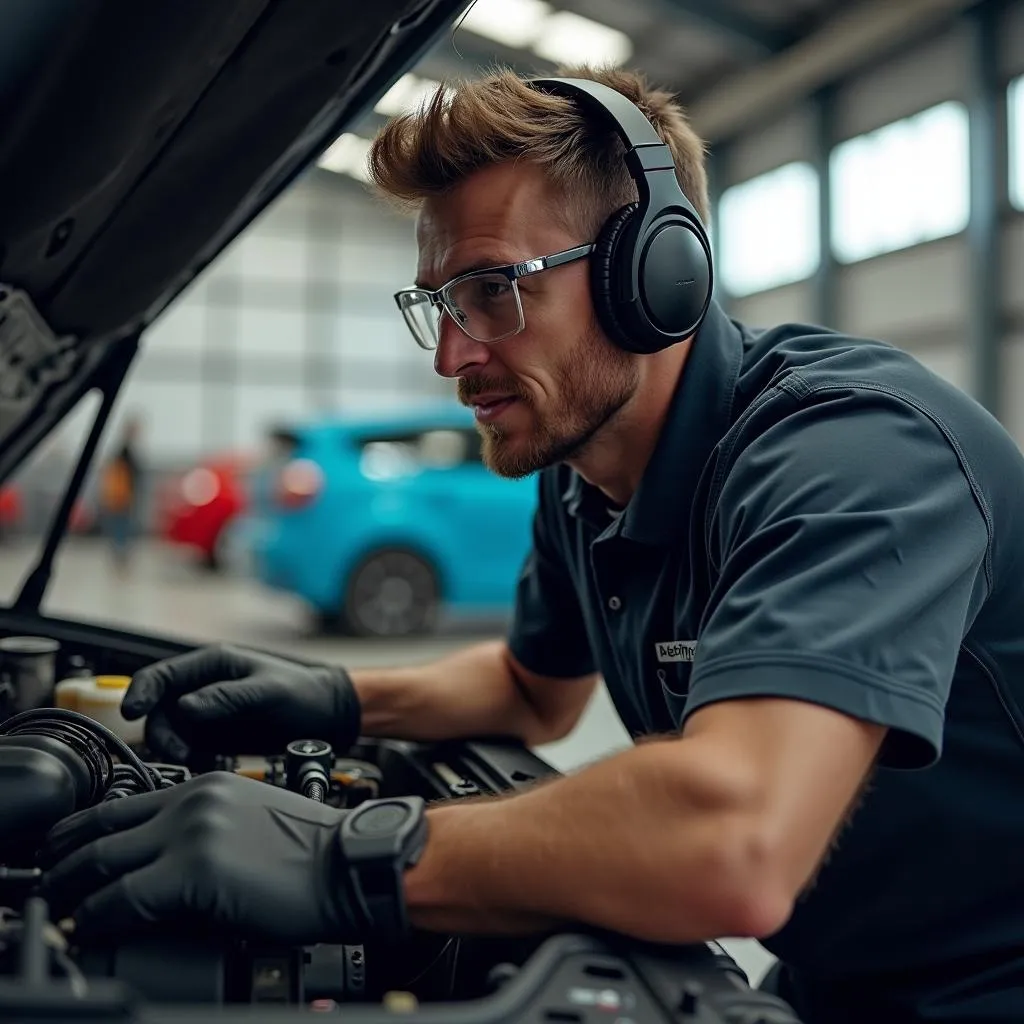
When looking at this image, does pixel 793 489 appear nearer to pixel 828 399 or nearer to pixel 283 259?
pixel 828 399

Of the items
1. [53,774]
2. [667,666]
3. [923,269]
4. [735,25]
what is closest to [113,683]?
[53,774]

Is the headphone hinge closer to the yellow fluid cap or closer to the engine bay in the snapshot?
the engine bay

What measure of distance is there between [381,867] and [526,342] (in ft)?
1.89

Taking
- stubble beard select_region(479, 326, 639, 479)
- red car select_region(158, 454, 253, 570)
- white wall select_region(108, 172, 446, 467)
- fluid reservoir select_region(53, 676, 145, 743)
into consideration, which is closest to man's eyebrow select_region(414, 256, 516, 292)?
stubble beard select_region(479, 326, 639, 479)

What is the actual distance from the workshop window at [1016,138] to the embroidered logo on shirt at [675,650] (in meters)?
7.28

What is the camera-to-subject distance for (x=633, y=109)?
113cm

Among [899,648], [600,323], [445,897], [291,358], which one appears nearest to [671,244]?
[600,323]

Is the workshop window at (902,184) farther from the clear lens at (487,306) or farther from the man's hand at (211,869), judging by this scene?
the man's hand at (211,869)

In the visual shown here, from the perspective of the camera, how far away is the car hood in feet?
3.01

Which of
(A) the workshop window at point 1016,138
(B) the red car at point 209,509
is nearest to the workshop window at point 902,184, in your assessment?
(A) the workshop window at point 1016,138

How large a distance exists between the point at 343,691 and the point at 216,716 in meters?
0.18

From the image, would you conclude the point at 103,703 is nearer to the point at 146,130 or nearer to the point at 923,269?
the point at 146,130

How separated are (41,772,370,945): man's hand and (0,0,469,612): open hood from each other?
0.61 meters

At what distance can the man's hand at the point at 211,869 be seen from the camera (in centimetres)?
77
